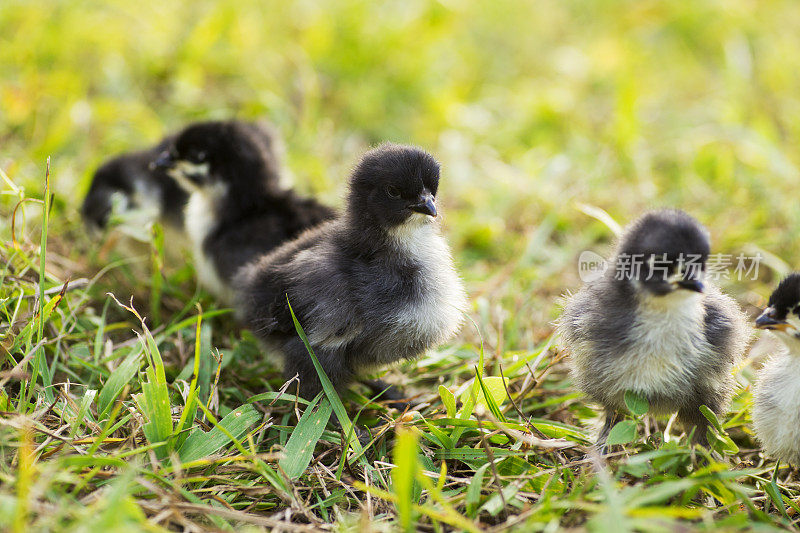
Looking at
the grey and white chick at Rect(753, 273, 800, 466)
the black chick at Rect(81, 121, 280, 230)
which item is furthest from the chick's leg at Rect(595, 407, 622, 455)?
the black chick at Rect(81, 121, 280, 230)

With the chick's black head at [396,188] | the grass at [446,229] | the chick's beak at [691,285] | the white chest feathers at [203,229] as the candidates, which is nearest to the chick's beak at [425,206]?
the chick's black head at [396,188]

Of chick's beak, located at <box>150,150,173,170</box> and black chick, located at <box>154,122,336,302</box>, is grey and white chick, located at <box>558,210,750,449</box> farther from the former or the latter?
chick's beak, located at <box>150,150,173,170</box>

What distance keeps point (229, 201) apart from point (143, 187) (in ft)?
2.69

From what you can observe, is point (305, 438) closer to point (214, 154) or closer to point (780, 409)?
point (780, 409)

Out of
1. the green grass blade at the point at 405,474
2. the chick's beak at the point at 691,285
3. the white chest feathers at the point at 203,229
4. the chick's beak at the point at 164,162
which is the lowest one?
the green grass blade at the point at 405,474

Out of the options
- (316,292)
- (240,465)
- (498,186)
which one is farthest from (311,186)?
(240,465)

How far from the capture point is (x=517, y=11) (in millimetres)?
7664

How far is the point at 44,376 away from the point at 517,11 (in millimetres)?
6542

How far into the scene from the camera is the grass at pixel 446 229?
7.36 feet

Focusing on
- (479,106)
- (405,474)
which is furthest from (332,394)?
(479,106)

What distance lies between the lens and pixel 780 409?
2.38 meters

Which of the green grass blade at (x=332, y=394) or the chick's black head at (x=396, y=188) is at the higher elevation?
the chick's black head at (x=396, y=188)

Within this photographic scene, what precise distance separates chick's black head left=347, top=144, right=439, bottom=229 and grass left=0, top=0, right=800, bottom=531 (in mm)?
551

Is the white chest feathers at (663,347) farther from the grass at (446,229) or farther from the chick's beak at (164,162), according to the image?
the chick's beak at (164,162)
